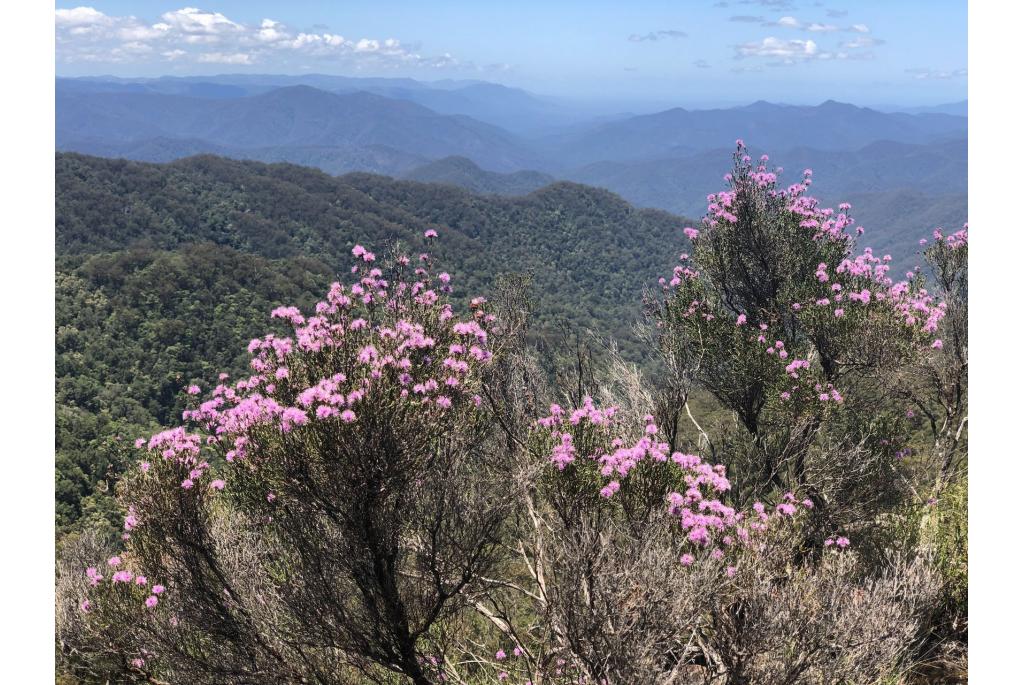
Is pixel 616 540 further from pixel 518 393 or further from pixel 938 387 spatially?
pixel 938 387

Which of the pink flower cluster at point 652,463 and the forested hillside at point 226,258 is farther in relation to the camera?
the forested hillside at point 226,258

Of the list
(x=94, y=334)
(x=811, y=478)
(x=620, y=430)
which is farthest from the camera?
(x=94, y=334)

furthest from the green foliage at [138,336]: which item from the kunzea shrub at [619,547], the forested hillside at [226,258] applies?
the kunzea shrub at [619,547]

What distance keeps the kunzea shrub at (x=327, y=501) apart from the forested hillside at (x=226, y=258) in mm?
924

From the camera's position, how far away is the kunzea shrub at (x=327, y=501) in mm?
5230

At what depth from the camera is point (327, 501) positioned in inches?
211

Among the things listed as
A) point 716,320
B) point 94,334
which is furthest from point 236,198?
point 716,320

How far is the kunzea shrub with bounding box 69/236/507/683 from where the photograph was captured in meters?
5.23

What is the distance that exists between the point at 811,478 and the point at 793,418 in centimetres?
109

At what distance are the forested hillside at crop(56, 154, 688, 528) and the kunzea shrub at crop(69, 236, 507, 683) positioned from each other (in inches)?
36.4

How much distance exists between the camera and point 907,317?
1139 cm

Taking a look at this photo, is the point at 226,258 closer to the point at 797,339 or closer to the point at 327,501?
the point at 797,339

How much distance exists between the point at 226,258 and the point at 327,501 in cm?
7358

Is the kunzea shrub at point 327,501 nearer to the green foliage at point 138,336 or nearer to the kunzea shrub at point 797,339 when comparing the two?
the kunzea shrub at point 797,339
